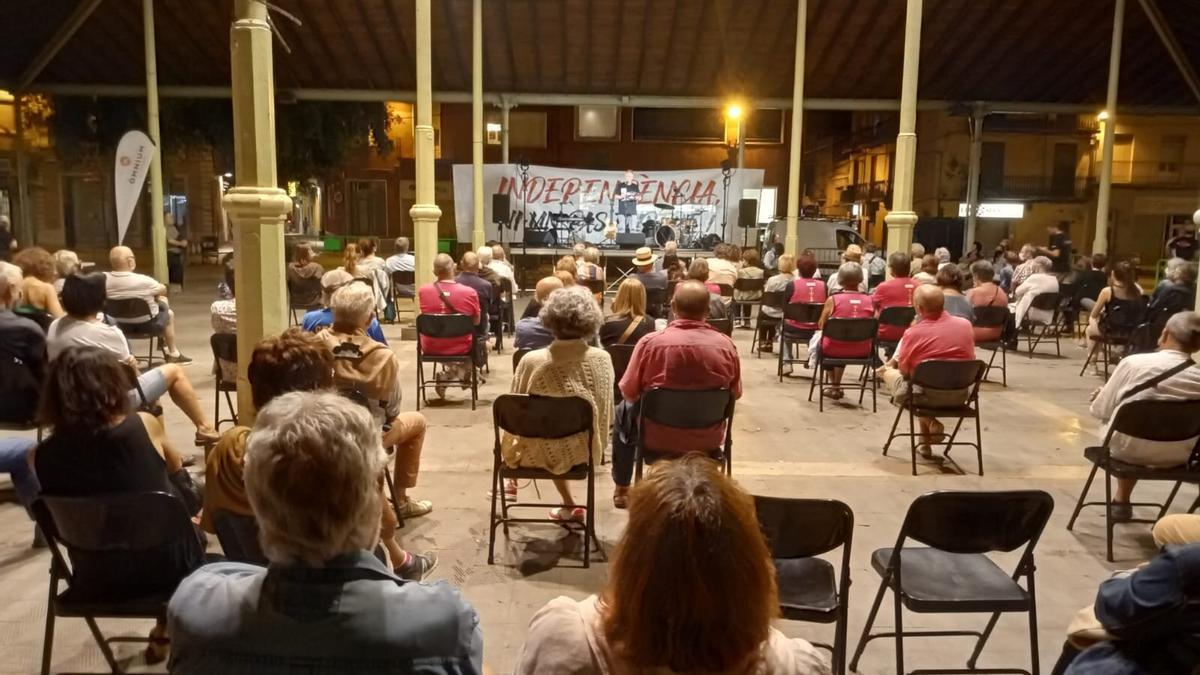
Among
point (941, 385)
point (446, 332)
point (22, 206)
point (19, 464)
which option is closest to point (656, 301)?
point (446, 332)

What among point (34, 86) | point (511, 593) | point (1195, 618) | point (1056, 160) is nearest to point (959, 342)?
point (511, 593)

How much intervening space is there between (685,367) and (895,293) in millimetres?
4052

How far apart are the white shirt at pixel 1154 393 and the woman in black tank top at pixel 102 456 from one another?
13.3 feet

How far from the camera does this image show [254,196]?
3.90m

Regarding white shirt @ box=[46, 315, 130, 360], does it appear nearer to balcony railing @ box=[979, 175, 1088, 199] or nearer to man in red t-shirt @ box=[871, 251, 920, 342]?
man in red t-shirt @ box=[871, 251, 920, 342]

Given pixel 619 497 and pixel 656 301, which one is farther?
pixel 656 301

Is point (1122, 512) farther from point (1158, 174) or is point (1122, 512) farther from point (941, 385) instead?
point (1158, 174)

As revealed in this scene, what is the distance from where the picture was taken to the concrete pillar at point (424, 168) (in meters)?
9.93

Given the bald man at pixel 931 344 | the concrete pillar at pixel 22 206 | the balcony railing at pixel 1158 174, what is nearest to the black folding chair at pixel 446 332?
the bald man at pixel 931 344

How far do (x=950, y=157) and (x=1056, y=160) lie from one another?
13.6 feet

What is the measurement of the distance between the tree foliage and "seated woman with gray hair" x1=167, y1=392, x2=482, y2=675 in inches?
730

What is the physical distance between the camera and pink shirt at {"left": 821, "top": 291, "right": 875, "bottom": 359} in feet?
22.5

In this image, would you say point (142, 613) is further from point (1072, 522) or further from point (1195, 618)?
point (1072, 522)

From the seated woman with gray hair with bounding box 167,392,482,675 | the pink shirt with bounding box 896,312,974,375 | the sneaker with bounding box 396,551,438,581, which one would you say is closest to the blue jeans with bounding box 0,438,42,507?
the sneaker with bounding box 396,551,438,581
